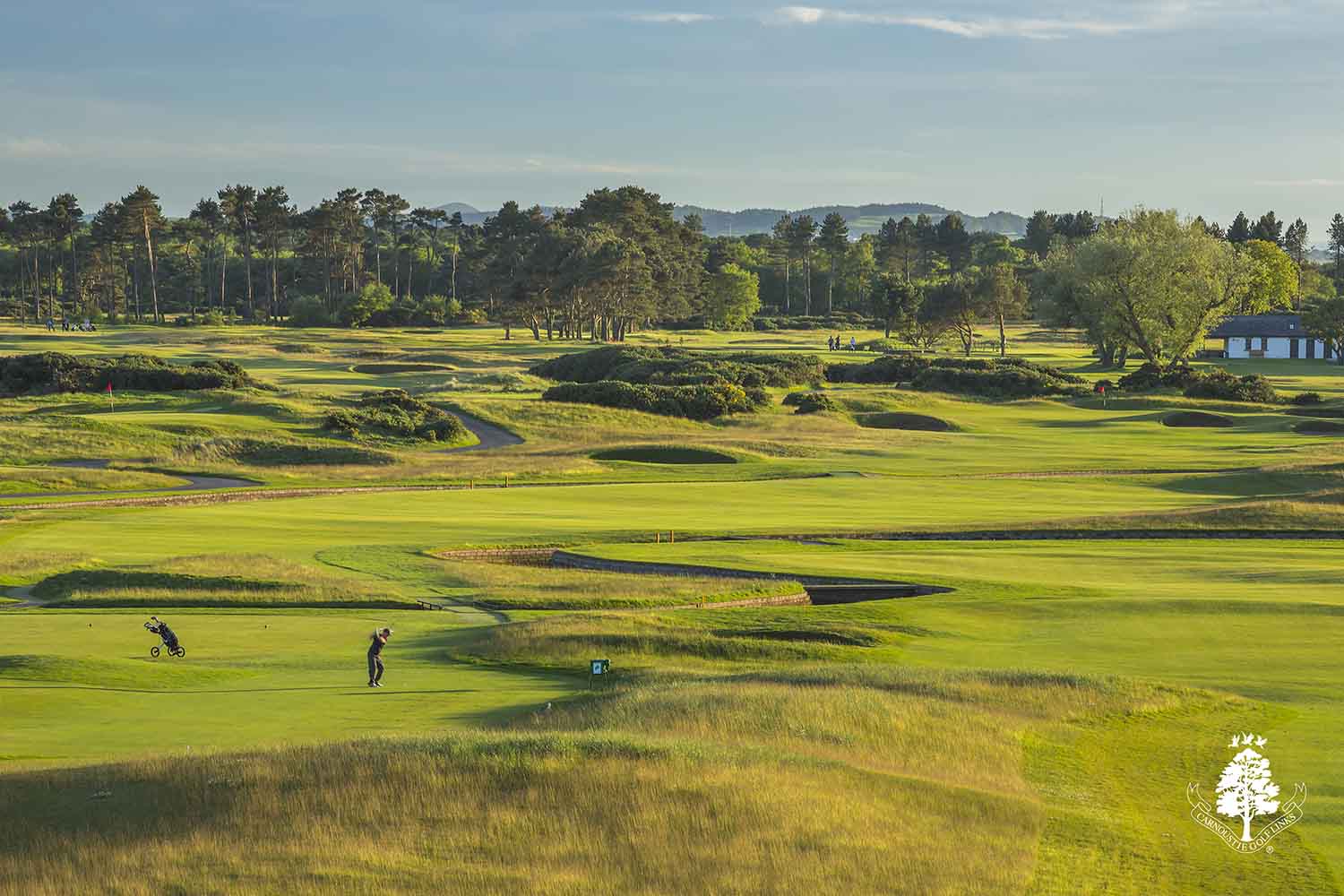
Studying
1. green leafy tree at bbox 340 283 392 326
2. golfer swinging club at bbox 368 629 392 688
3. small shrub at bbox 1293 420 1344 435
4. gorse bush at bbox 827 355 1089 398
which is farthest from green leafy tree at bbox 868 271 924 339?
golfer swinging club at bbox 368 629 392 688

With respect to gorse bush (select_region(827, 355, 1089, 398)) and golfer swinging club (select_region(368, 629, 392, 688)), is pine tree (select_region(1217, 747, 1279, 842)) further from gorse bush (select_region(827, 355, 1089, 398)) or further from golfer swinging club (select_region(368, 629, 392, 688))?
gorse bush (select_region(827, 355, 1089, 398))

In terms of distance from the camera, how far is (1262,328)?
157750 mm

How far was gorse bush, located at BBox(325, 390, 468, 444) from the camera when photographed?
77688 mm

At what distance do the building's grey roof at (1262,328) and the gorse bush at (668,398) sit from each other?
270 ft

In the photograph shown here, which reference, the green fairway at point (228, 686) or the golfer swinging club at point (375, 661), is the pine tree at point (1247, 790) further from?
the golfer swinging club at point (375, 661)

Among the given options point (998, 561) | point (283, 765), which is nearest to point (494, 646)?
point (283, 765)

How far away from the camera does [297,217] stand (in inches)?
7249

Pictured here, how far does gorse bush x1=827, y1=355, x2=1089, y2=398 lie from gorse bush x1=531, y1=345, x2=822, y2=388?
163 inches

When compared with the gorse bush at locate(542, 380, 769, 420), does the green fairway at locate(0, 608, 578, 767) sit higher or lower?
lower

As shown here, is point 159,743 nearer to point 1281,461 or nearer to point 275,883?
point 275,883

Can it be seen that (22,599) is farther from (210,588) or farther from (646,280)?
(646,280)

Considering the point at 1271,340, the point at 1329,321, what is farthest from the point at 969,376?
the point at 1271,340

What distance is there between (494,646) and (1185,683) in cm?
1184

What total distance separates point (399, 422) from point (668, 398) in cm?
2076
